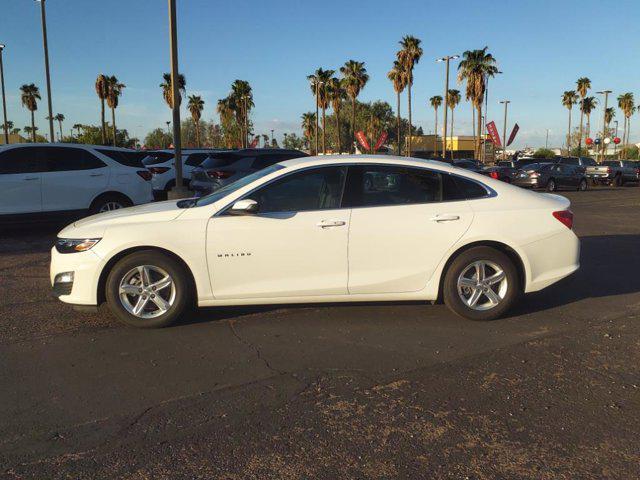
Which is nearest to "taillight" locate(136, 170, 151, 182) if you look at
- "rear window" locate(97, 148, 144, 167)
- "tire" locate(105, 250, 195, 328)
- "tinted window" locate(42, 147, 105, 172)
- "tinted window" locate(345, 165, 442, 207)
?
"rear window" locate(97, 148, 144, 167)

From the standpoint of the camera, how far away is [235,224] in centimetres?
496

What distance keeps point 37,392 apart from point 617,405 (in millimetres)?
3786

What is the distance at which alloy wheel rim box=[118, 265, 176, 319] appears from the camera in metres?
4.95

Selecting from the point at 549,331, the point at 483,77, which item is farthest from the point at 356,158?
the point at 483,77

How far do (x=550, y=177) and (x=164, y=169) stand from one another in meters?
18.6

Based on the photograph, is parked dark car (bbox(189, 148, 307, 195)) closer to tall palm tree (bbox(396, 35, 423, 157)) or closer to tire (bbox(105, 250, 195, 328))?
tire (bbox(105, 250, 195, 328))

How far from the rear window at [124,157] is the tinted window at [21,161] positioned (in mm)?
1063

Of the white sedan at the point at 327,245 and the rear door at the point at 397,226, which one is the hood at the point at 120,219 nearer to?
the white sedan at the point at 327,245

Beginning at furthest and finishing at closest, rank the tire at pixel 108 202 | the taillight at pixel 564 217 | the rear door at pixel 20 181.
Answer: the tire at pixel 108 202, the rear door at pixel 20 181, the taillight at pixel 564 217

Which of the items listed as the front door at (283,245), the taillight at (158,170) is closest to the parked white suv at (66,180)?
the taillight at (158,170)

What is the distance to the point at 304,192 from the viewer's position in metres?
5.16

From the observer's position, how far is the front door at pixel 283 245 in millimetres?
4949

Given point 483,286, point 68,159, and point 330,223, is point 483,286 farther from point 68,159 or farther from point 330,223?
point 68,159

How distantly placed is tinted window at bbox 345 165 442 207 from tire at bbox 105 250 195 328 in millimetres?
1667
